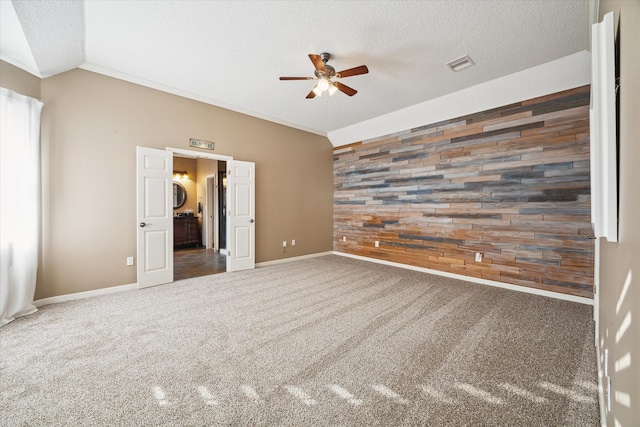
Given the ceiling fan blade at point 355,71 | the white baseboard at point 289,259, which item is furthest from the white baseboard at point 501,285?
the ceiling fan blade at point 355,71

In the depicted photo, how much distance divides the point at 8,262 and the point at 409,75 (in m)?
5.28

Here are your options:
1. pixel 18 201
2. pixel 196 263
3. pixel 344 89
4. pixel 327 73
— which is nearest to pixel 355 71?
pixel 327 73

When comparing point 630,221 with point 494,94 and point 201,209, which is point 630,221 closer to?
point 494,94

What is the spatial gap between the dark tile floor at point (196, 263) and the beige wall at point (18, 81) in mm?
2969

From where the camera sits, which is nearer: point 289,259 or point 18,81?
point 18,81

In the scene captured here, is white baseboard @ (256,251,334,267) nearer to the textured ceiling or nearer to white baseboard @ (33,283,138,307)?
white baseboard @ (33,283,138,307)

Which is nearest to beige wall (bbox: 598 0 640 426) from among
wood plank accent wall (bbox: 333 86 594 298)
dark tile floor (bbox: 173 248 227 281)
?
wood plank accent wall (bbox: 333 86 594 298)

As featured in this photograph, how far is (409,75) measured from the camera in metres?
3.54

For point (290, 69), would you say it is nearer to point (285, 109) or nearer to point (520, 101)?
point (285, 109)

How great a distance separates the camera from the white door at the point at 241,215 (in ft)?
15.0

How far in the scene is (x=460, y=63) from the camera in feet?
10.6

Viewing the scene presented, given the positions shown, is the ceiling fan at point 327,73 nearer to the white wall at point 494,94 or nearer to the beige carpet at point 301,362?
the white wall at point 494,94

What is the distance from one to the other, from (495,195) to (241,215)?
4351 mm

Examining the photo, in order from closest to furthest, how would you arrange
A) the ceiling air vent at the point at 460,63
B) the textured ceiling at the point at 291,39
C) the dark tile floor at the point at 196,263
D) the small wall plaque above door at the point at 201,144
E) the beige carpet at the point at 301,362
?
the beige carpet at the point at 301,362 < the textured ceiling at the point at 291,39 < the ceiling air vent at the point at 460,63 < the small wall plaque above door at the point at 201,144 < the dark tile floor at the point at 196,263
